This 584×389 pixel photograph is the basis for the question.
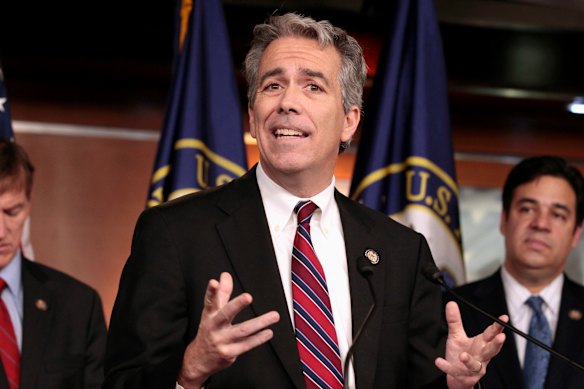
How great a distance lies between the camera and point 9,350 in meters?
2.97

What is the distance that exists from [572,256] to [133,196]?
2.10 metres

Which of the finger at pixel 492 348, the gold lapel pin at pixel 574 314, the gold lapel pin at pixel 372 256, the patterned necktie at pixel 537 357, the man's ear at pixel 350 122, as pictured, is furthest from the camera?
the gold lapel pin at pixel 574 314

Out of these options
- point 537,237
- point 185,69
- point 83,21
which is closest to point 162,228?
point 185,69

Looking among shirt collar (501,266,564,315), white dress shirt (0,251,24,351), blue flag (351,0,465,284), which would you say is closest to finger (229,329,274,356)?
white dress shirt (0,251,24,351)

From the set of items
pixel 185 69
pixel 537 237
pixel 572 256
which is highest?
pixel 185 69

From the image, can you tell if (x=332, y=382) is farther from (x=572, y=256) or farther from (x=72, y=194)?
(x=572, y=256)

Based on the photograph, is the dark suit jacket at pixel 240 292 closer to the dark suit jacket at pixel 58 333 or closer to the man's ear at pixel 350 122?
the man's ear at pixel 350 122

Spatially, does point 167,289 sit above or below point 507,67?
below

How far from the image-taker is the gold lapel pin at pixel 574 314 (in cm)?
332

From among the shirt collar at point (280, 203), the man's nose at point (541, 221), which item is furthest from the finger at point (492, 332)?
the man's nose at point (541, 221)

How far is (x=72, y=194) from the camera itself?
418 cm

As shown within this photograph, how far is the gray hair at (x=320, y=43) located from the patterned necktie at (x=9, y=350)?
1.25 metres

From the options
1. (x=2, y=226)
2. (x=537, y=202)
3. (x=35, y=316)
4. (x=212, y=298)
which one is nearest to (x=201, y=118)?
(x=2, y=226)

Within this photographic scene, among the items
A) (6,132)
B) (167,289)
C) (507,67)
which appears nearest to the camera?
(167,289)
